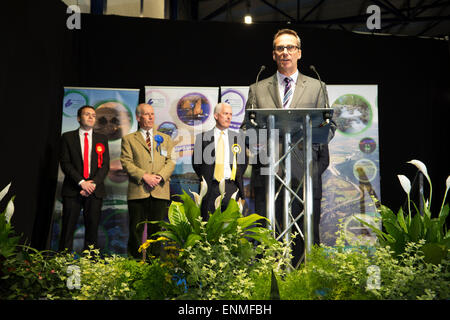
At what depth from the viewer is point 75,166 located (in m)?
5.10

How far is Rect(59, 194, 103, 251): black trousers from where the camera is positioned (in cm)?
498

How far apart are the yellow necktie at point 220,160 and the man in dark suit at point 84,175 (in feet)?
4.40

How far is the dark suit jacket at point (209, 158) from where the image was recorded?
454 cm

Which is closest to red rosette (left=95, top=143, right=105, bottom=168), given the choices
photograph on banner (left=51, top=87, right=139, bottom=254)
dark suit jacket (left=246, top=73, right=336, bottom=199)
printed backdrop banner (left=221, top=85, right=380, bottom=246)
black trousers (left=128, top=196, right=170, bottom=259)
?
photograph on banner (left=51, top=87, right=139, bottom=254)

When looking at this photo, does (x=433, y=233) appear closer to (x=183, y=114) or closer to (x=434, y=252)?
(x=434, y=252)

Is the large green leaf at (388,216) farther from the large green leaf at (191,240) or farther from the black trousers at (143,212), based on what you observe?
the black trousers at (143,212)

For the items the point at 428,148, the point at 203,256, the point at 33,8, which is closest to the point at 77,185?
the point at 33,8

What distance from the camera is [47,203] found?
523 cm

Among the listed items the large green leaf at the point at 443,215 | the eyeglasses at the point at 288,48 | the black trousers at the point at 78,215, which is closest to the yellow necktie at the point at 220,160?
the eyeglasses at the point at 288,48

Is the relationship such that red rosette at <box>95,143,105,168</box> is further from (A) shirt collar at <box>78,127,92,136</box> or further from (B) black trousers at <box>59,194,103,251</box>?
(B) black trousers at <box>59,194,103,251</box>

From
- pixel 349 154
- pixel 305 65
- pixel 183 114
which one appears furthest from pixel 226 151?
pixel 305 65

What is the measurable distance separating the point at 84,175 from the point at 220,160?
1538 millimetres

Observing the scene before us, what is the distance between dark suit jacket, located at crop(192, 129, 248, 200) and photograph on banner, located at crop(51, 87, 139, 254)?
120 cm

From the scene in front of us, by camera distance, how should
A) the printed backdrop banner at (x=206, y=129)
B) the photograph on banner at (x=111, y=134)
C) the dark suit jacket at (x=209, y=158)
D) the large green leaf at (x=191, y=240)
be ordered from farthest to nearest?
1. the printed backdrop banner at (x=206, y=129)
2. the photograph on banner at (x=111, y=134)
3. the dark suit jacket at (x=209, y=158)
4. the large green leaf at (x=191, y=240)
